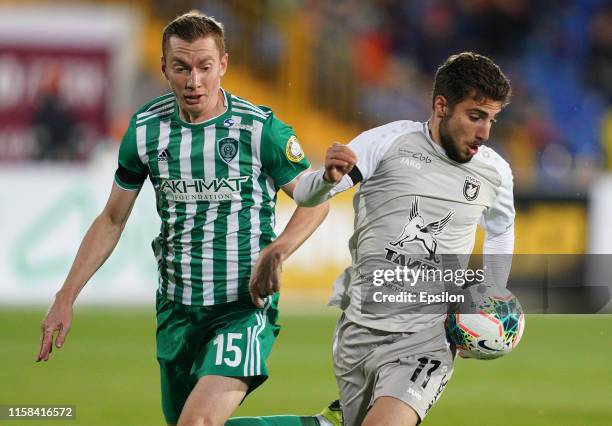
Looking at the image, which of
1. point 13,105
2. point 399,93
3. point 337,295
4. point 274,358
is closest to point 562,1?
point 399,93

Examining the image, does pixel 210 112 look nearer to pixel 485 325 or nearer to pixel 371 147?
pixel 371 147

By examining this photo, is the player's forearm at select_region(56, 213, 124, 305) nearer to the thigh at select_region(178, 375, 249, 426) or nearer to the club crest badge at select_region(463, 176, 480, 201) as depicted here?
the thigh at select_region(178, 375, 249, 426)

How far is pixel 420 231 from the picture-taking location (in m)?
4.71

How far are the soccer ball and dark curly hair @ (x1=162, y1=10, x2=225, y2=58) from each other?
1473mm

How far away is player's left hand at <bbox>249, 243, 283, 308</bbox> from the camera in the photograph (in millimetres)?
4316

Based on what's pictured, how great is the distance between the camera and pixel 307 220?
4.58 meters

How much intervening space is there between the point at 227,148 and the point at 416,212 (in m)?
0.83

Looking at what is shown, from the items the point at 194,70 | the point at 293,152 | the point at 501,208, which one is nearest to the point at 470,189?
the point at 501,208

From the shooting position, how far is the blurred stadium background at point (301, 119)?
11312mm

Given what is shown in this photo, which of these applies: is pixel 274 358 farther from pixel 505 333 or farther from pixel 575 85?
pixel 575 85

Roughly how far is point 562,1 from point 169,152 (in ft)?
46.9

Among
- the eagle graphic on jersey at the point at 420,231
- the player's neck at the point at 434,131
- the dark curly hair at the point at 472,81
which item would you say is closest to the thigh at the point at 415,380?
the eagle graphic on jersey at the point at 420,231

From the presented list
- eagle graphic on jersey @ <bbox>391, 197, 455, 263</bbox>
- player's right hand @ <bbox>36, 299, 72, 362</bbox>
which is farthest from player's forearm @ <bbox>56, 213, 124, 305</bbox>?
eagle graphic on jersey @ <bbox>391, 197, 455, 263</bbox>

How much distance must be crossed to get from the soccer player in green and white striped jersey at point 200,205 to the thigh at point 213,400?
118 mm
